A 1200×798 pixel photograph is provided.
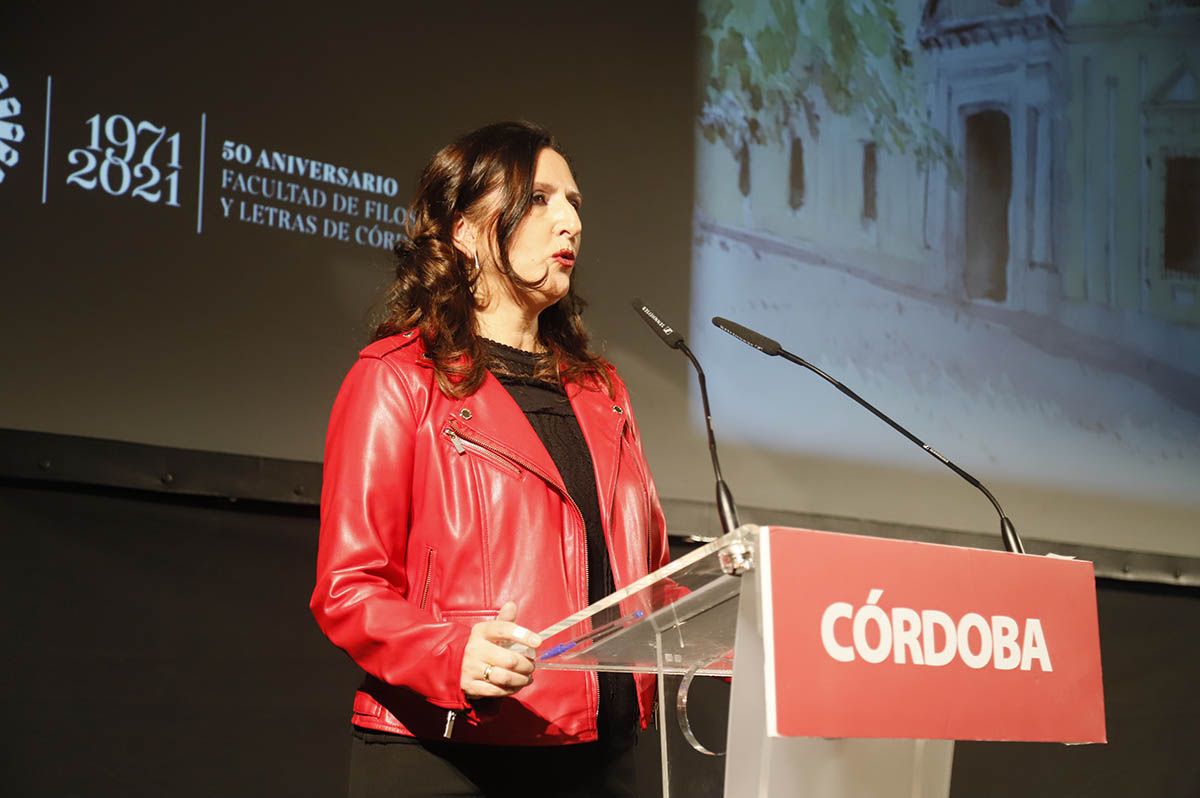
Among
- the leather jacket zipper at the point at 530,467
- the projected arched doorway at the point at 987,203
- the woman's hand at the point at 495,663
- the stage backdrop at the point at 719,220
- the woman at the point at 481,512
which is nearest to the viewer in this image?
the woman's hand at the point at 495,663

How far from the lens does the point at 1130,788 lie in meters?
3.80

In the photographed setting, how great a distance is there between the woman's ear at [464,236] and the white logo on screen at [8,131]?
132 centimetres

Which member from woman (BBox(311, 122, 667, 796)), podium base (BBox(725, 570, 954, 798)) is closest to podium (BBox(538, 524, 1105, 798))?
podium base (BBox(725, 570, 954, 798))

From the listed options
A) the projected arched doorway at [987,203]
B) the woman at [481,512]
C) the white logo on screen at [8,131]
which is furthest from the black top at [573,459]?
the projected arched doorway at [987,203]

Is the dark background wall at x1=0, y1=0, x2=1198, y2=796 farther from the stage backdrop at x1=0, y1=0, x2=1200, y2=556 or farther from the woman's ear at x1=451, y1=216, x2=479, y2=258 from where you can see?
the woman's ear at x1=451, y1=216, x2=479, y2=258

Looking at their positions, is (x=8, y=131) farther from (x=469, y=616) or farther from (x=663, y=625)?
(x=663, y=625)

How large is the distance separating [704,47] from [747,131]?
273 mm

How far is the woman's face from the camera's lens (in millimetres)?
1819

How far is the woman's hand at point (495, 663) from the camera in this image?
52.4 inches

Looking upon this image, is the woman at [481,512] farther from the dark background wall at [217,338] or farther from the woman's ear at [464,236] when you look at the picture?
the dark background wall at [217,338]

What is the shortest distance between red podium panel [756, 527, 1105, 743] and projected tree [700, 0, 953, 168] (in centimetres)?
242

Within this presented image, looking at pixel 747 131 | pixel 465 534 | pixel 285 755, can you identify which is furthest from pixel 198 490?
pixel 747 131

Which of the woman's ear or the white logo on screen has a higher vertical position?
the white logo on screen

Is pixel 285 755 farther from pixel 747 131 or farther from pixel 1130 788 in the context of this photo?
pixel 1130 788
